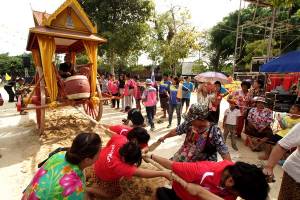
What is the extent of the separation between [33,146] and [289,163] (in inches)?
197

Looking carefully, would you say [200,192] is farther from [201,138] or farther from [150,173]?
[201,138]

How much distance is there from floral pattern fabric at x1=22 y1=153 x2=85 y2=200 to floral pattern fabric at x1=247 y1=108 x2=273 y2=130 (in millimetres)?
4480

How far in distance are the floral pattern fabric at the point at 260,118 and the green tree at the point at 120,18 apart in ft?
36.3

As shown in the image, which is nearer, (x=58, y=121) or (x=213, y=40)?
(x=58, y=121)

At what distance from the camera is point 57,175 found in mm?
1896

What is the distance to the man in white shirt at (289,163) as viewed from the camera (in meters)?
2.12

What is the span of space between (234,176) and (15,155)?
15.5ft

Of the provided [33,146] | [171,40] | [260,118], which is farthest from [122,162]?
[171,40]

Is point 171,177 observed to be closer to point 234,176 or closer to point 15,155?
point 234,176

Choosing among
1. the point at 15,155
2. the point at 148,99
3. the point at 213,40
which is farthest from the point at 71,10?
the point at 213,40

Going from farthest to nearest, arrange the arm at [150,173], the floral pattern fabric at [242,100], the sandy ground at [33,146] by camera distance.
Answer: the floral pattern fabric at [242,100] → the sandy ground at [33,146] → the arm at [150,173]

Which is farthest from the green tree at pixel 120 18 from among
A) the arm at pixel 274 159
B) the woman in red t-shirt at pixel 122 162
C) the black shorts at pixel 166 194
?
the arm at pixel 274 159

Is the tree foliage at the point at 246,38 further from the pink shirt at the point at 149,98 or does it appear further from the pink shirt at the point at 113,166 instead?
the pink shirt at the point at 113,166

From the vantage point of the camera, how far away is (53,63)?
605 cm
